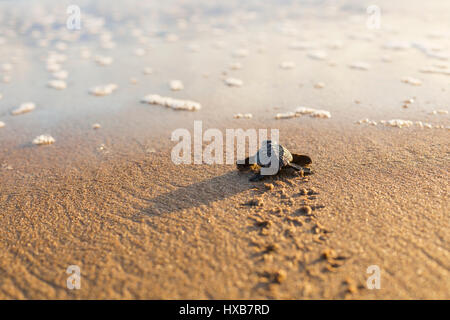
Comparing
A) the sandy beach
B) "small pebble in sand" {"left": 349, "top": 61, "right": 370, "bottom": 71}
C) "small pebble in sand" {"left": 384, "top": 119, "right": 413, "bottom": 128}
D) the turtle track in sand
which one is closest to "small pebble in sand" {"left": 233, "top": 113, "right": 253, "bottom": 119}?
the sandy beach

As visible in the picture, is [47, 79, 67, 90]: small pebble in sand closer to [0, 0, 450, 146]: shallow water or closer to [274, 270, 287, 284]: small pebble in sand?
[0, 0, 450, 146]: shallow water

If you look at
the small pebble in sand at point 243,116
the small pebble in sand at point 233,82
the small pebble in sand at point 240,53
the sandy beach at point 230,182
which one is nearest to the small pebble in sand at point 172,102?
the sandy beach at point 230,182

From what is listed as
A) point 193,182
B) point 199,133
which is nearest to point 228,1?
point 199,133

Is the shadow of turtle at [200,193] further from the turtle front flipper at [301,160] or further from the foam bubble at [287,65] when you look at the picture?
the foam bubble at [287,65]

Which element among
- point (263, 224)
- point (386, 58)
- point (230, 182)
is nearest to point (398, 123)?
point (230, 182)

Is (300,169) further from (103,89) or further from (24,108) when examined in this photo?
(24,108)
